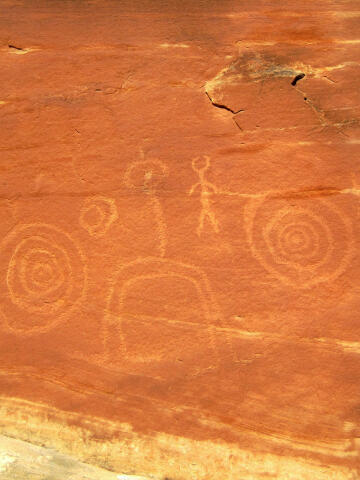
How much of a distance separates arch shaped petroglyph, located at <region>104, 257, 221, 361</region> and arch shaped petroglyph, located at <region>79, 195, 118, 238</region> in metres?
0.25

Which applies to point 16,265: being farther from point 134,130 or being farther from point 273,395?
point 273,395

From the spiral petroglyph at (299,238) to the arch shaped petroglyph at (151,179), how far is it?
1.56ft

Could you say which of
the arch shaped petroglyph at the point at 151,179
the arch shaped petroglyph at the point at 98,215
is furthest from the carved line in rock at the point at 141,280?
the arch shaped petroglyph at the point at 98,215

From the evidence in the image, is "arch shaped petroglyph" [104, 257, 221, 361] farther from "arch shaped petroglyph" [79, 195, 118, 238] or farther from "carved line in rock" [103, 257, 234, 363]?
"arch shaped petroglyph" [79, 195, 118, 238]

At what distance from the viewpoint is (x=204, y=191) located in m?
2.32

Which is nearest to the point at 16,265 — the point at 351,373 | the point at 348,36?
the point at 351,373

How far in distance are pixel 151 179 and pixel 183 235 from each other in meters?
0.36

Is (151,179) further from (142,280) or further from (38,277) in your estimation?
(38,277)

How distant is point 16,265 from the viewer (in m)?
2.40

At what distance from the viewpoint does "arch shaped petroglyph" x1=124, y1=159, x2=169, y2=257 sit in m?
2.32

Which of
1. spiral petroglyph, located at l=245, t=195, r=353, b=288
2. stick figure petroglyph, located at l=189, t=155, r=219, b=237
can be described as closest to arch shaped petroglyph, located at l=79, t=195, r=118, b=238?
stick figure petroglyph, located at l=189, t=155, r=219, b=237

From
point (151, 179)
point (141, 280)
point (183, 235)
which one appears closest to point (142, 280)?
point (141, 280)

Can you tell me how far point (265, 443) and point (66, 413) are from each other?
3.44 ft

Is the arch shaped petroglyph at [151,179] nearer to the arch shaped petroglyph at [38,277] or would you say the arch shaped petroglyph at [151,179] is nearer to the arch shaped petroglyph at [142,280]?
the arch shaped petroglyph at [142,280]
